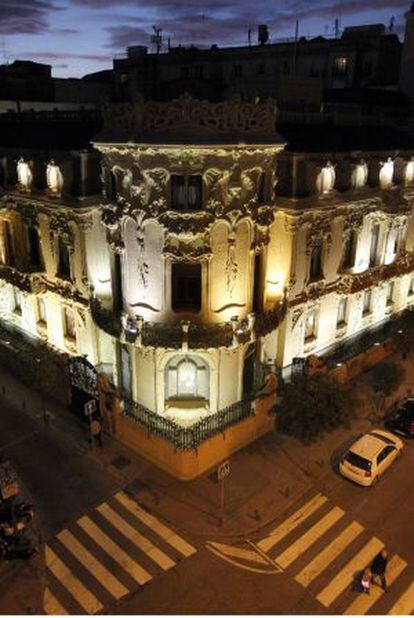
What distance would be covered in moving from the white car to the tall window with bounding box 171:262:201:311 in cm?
999

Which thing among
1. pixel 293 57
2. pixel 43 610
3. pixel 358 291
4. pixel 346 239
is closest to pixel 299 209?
pixel 346 239

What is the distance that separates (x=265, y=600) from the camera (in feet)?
62.6

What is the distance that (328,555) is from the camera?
68.7ft

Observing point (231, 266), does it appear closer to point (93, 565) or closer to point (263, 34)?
point (93, 565)

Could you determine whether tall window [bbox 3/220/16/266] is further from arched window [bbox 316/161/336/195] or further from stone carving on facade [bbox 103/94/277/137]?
arched window [bbox 316/161/336/195]

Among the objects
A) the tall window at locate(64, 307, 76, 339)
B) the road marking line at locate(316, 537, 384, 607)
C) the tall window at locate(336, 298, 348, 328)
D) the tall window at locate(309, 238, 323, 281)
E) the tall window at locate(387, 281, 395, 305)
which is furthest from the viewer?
the tall window at locate(387, 281, 395, 305)

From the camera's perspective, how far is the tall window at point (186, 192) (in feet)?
76.4

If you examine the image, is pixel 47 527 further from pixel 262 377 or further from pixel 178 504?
pixel 262 377

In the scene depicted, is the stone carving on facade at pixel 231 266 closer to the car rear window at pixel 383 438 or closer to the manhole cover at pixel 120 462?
the manhole cover at pixel 120 462

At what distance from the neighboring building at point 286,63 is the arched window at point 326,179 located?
1120 inches

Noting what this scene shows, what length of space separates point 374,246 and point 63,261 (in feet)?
64.0

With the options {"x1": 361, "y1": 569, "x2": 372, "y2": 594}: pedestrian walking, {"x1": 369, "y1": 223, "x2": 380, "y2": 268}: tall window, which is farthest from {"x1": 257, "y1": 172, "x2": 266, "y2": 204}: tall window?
{"x1": 361, "y1": 569, "x2": 372, "y2": 594}: pedestrian walking

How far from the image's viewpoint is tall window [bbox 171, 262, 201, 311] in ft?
81.1

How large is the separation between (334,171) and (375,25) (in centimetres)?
3867
